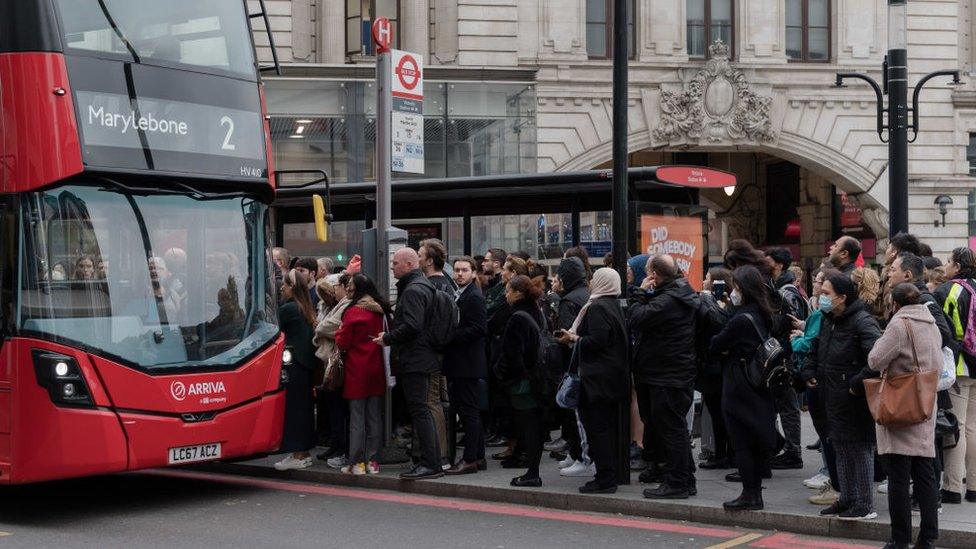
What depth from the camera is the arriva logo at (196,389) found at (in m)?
9.53

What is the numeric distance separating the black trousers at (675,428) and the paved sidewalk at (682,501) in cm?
21

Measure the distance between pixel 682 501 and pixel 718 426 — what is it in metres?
1.96

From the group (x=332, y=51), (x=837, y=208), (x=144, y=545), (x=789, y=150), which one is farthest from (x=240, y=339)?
(x=837, y=208)

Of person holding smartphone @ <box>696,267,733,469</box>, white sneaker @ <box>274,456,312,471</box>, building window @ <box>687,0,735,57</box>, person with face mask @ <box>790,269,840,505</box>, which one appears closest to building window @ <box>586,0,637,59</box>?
building window @ <box>687,0,735,57</box>

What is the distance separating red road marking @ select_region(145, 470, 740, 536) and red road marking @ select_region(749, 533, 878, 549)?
10.3 inches

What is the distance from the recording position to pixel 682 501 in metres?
9.34

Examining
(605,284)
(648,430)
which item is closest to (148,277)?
(605,284)

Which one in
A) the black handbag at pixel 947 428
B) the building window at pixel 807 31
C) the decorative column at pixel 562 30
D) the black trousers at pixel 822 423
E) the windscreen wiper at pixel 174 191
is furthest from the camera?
the building window at pixel 807 31

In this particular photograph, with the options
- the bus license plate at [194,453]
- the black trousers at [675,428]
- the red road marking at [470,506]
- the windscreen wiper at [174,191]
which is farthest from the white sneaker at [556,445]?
the windscreen wiper at [174,191]

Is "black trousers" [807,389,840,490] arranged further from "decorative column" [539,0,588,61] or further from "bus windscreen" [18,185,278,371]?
"decorative column" [539,0,588,61]

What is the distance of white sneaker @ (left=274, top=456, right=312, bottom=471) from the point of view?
11.4 meters

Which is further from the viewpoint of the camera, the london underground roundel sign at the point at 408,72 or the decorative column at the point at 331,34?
the decorative column at the point at 331,34

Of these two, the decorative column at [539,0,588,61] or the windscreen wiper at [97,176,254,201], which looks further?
the decorative column at [539,0,588,61]

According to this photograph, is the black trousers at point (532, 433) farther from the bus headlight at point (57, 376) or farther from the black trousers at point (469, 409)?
the bus headlight at point (57, 376)
